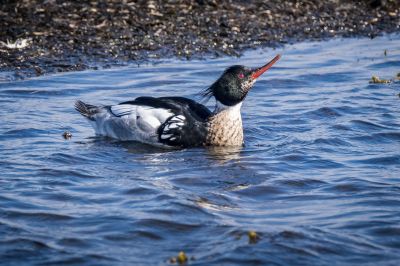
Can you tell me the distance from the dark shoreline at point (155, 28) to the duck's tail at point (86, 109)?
1.76 meters

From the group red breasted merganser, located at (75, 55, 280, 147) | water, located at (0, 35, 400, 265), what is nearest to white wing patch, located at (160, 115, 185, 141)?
red breasted merganser, located at (75, 55, 280, 147)

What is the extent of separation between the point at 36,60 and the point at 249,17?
13.3 ft

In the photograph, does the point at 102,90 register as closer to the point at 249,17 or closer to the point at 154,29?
the point at 154,29

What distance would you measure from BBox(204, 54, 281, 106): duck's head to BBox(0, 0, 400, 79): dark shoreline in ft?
10.5

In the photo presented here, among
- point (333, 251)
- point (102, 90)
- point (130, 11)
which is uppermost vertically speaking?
→ point (130, 11)

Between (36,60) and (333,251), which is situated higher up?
(36,60)

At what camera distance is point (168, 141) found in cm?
1029

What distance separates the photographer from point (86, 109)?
36.3 feet

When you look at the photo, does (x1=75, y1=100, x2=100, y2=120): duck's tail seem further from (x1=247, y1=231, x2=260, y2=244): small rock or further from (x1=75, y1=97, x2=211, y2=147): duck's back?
(x1=247, y1=231, x2=260, y2=244): small rock

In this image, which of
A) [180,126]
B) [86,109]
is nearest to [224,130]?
[180,126]

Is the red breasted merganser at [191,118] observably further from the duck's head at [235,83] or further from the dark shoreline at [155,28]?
the dark shoreline at [155,28]

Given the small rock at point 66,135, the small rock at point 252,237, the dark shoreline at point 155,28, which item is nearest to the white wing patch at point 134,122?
the small rock at point 66,135

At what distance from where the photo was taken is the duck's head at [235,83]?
10406 mm

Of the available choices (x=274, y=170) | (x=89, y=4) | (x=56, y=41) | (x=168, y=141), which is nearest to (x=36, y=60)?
(x=56, y=41)
